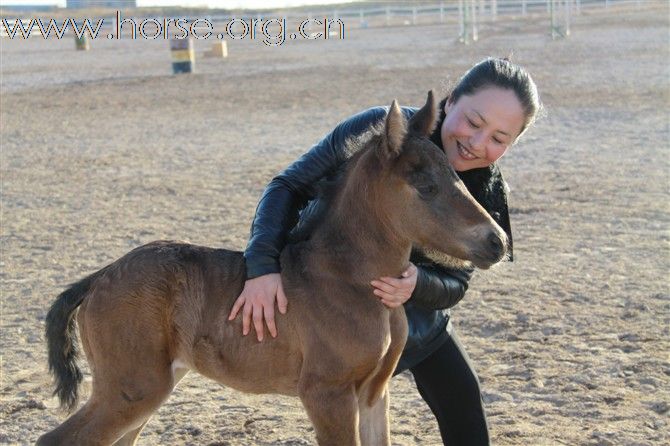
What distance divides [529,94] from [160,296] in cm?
149

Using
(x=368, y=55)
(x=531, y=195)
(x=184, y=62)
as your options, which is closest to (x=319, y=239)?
(x=531, y=195)

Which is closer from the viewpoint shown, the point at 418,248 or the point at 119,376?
the point at 119,376

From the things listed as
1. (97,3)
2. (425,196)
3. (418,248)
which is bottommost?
(97,3)

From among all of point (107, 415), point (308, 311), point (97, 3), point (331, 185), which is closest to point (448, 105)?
point (331, 185)

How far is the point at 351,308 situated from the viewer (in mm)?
3336

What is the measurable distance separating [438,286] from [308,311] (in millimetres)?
485

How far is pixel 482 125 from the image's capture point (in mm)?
3547

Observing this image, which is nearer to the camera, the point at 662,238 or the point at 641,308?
the point at 641,308

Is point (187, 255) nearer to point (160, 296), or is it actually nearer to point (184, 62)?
point (160, 296)

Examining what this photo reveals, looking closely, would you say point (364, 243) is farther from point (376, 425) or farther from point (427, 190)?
point (376, 425)

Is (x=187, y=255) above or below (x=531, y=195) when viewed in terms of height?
above

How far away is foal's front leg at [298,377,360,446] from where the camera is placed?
10.6 ft

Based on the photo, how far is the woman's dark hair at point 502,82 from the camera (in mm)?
3586

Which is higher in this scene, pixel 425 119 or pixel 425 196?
pixel 425 119
